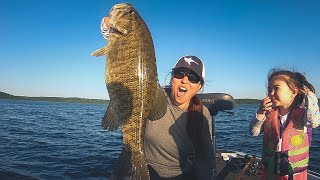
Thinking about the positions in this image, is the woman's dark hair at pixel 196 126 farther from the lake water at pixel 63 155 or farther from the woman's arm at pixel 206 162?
the lake water at pixel 63 155

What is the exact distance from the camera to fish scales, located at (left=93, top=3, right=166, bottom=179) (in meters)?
2.90

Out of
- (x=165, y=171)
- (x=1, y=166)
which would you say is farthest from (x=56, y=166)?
(x=165, y=171)

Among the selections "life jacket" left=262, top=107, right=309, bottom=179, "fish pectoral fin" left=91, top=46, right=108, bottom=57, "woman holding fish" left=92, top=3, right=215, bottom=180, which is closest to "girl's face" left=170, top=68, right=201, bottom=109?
"woman holding fish" left=92, top=3, right=215, bottom=180

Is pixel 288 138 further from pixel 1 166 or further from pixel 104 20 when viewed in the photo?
pixel 1 166

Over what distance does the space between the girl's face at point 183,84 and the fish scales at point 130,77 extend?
3.79ft

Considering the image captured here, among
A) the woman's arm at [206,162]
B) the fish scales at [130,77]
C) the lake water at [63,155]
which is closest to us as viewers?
the fish scales at [130,77]

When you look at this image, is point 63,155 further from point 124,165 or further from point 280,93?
point 124,165

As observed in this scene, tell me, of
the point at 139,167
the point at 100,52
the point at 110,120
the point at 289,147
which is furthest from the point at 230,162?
the point at 100,52

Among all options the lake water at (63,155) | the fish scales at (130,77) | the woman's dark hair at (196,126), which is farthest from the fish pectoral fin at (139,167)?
the lake water at (63,155)

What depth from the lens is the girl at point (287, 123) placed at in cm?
525

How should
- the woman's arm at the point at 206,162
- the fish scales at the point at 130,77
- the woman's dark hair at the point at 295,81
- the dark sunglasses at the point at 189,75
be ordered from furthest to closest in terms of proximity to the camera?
1. the woman's dark hair at the point at 295,81
2. the woman's arm at the point at 206,162
3. the dark sunglasses at the point at 189,75
4. the fish scales at the point at 130,77

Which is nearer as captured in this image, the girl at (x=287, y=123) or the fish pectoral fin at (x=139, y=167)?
the fish pectoral fin at (x=139, y=167)

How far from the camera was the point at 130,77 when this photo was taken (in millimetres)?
2926

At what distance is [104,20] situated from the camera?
3.01 metres
